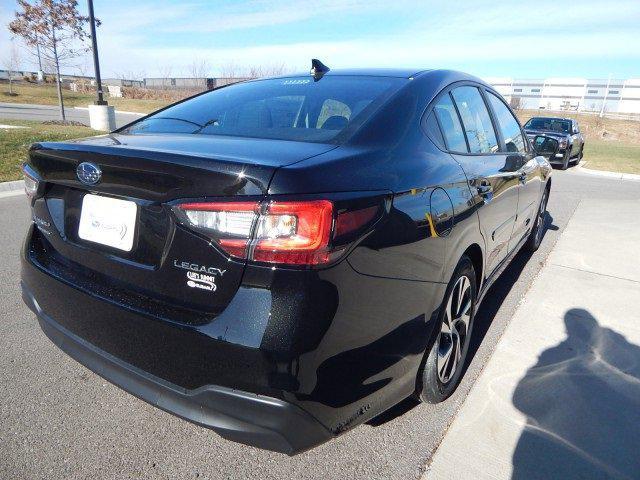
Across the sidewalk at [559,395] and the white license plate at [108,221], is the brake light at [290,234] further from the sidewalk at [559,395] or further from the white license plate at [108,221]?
the sidewalk at [559,395]

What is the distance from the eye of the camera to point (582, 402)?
8.23 feet

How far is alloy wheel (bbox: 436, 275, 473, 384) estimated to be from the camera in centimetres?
234

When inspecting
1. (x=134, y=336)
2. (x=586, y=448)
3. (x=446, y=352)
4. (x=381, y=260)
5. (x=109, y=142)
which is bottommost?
(x=586, y=448)

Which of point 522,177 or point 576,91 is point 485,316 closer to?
point 522,177

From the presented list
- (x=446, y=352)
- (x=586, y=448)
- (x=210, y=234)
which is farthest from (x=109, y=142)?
(x=586, y=448)

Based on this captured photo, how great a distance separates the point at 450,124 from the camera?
2.48 metres

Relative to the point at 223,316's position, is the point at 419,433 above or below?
below

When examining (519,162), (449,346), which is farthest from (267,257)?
(519,162)

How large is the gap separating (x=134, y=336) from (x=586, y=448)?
6.76 feet

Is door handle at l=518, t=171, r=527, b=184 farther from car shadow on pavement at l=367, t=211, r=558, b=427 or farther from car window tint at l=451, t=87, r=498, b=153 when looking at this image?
car shadow on pavement at l=367, t=211, r=558, b=427

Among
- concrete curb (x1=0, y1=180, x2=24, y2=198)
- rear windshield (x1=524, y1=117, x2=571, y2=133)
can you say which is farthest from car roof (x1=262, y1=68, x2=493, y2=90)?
rear windshield (x1=524, y1=117, x2=571, y2=133)

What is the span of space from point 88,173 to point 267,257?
871 mm

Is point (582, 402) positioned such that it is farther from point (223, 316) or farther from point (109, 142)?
point (109, 142)

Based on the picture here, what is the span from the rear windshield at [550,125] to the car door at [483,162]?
14032mm
